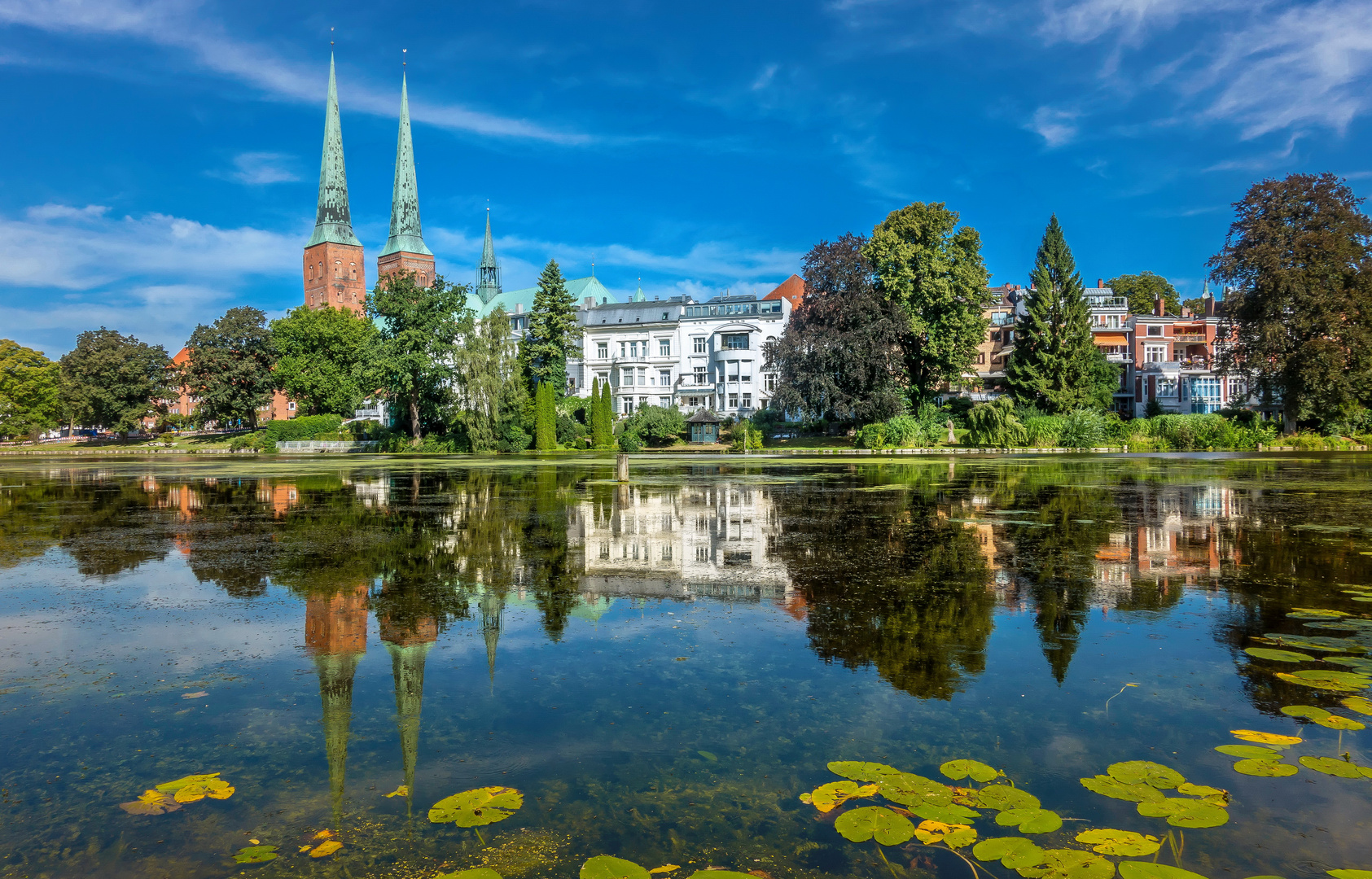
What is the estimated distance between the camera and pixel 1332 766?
4.08m

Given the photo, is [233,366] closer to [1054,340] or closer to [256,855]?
[1054,340]

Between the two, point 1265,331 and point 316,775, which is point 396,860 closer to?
point 316,775

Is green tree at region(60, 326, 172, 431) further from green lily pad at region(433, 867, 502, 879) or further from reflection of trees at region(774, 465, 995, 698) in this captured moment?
green lily pad at region(433, 867, 502, 879)

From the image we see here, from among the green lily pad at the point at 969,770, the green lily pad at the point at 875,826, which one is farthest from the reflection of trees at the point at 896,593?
the green lily pad at the point at 875,826

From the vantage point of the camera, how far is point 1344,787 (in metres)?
3.83

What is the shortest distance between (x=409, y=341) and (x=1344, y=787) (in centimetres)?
5869

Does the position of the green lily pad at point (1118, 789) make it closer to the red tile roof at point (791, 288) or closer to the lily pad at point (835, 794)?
the lily pad at point (835, 794)

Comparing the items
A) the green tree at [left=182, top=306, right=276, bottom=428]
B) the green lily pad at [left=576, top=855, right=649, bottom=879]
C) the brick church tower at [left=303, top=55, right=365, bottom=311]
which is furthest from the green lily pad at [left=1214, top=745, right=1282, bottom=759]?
the brick church tower at [left=303, top=55, right=365, bottom=311]

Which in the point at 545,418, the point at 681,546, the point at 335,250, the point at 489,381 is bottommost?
the point at 681,546

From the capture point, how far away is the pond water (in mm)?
3480

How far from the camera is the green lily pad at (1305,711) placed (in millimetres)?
4789

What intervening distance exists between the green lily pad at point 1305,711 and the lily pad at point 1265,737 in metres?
0.39

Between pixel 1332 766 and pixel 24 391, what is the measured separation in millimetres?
112964

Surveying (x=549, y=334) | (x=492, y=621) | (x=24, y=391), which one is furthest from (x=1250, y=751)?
(x=24, y=391)
